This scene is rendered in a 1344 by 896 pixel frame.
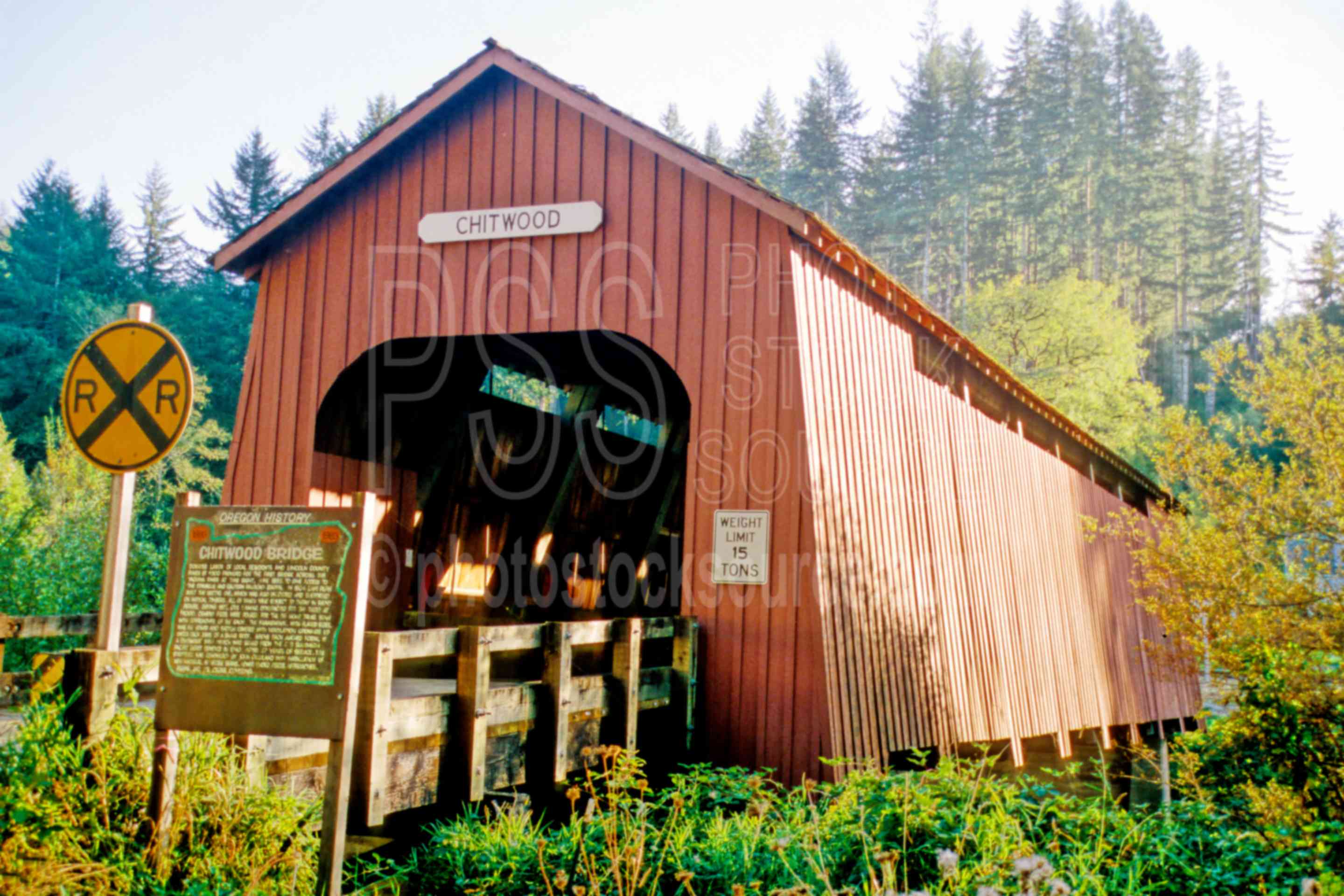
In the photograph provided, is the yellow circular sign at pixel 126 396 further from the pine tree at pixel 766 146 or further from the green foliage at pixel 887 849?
the pine tree at pixel 766 146

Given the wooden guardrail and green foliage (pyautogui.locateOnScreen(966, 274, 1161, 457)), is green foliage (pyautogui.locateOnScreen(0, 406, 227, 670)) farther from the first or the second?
green foliage (pyautogui.locateOnScreen(966, 274, 1161, 457))

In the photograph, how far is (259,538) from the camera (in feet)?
14.9

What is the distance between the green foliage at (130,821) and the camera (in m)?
4.05

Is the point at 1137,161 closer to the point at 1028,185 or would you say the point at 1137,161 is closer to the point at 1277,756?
the point at 1028,185

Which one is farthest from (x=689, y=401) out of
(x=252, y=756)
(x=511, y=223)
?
(x=252, y=756)

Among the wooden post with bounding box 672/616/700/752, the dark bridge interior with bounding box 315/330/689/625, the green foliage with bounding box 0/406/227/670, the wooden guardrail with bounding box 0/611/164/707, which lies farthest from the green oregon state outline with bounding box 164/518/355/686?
the green foliage with bounding box 0/406/227/670

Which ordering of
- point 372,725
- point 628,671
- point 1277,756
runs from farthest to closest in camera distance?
point 628,671, point 1277,756, point 372,725

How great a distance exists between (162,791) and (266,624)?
76 cm

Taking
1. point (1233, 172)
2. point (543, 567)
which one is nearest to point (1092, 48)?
point (1233, 172)

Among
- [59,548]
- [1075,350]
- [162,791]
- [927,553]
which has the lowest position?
[162,791]

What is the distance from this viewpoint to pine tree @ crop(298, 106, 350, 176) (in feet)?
147

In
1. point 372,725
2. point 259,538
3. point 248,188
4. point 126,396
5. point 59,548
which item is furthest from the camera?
point 248,188

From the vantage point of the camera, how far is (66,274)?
36.7 metres

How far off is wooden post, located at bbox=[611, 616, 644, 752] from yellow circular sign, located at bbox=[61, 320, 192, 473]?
3088mm
